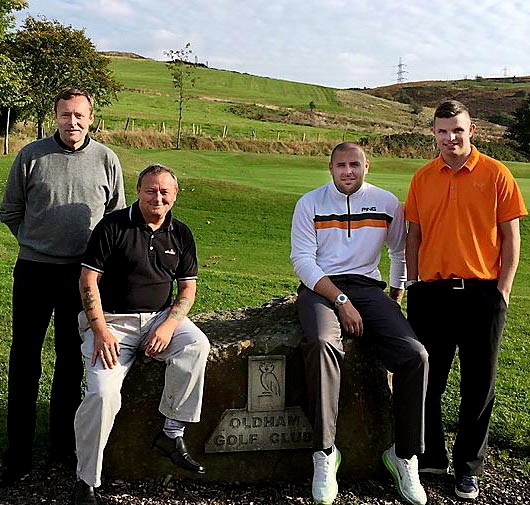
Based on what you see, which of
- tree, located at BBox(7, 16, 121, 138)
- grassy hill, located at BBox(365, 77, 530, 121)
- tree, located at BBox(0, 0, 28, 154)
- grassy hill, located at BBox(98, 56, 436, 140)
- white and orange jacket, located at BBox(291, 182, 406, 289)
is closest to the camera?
white and orange jacket, located at BBox(291, 182, 406, 289)

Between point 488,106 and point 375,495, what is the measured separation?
8988 centimetres

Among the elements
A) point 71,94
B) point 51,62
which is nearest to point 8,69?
point 51,62

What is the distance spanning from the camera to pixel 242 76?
94875mm

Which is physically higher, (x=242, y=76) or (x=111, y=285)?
(x=242, y=76)

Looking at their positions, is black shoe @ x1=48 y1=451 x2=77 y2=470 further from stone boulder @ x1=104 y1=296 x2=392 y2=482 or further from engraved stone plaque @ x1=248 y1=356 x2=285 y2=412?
engraved stone plaque @ x1=248 y1=356 x2=285 y2=412

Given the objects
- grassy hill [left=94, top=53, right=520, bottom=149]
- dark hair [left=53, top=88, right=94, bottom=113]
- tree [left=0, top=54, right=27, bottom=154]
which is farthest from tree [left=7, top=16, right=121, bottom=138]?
dark hair [left=53, top=88, right=94, bottom=113]

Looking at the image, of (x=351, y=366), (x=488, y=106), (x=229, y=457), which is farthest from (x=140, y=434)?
(x=488, y=106)

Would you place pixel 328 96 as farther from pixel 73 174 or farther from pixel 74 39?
pixel 73 174

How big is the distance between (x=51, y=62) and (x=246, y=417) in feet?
113

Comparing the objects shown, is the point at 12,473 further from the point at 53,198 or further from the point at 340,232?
the point at 340,232

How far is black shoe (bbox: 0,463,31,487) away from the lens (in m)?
4.48

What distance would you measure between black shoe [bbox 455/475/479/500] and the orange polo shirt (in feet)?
4.32

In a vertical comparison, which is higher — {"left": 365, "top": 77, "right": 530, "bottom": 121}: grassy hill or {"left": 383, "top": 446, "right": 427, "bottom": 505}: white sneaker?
{"left": 365, "top": 77, "right": 530, "bottom": 121}: grassy hill

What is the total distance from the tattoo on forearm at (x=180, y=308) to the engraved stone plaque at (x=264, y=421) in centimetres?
53
